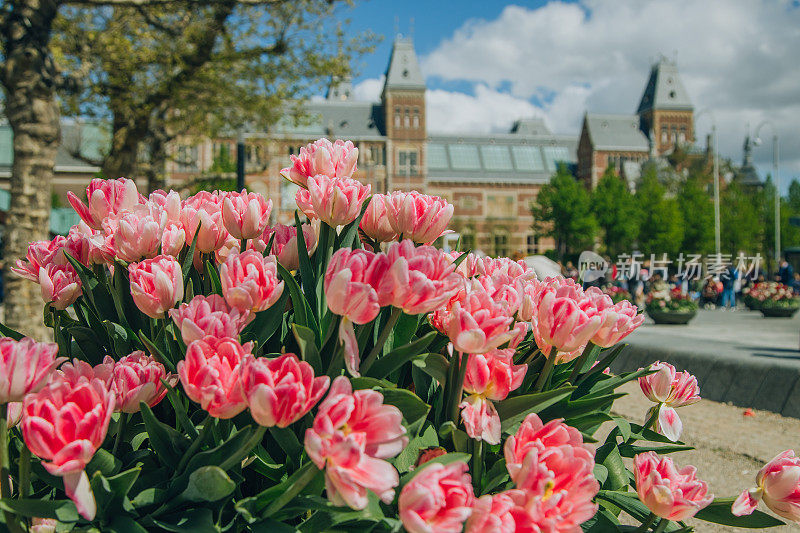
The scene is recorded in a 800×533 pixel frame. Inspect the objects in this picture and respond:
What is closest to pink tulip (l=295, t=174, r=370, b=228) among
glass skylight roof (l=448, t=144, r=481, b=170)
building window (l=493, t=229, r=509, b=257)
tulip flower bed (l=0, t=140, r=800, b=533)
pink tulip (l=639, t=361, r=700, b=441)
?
tulip flower bed (l=0, t=140, r=800, b=533)

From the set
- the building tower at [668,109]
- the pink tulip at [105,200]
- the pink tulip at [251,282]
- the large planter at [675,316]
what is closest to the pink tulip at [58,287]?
the pink tulip at [105,200]

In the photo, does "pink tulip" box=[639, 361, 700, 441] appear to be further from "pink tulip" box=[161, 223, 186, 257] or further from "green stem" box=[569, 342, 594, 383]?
"pink tulip" box=[161, 223, 186, 257]

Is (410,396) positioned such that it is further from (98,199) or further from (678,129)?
(678,129)

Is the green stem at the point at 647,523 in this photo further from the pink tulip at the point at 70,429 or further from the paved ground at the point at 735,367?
the paved ground at the point at 735,367

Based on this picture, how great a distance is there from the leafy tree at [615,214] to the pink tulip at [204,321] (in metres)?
51.9

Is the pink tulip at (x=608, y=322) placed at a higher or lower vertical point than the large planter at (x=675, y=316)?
higher

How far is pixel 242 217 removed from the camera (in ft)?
4.51

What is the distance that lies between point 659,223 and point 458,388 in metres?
46.9

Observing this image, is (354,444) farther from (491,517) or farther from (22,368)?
(22,368)

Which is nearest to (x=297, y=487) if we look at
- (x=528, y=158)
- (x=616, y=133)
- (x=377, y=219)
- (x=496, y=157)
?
(x=377, y=219)

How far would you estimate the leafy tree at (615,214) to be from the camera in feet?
165

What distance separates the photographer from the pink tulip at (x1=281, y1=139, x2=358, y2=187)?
1.38 m

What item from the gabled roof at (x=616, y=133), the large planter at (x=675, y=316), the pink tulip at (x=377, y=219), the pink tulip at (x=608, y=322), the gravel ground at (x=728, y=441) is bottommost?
the large planter at (x=675, y=316)

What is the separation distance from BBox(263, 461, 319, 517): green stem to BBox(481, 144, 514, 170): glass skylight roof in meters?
71.4
